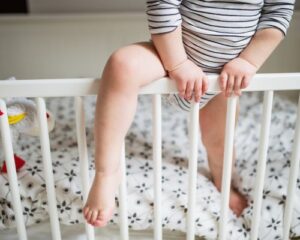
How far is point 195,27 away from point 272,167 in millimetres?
523

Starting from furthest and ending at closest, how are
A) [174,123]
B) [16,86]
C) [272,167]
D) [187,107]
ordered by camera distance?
[174,123] < [272,167] < [187,107] < [16,86]

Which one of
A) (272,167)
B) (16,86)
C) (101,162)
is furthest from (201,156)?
(16,86)

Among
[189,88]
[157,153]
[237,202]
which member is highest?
[189,88]

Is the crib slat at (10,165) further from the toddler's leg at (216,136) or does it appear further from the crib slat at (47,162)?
the toddler's leg at (216,136)

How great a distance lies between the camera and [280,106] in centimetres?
152

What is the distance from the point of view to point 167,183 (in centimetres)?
98

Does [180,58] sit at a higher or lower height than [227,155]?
higher

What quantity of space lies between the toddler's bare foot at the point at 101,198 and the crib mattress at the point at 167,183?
0.18 meters

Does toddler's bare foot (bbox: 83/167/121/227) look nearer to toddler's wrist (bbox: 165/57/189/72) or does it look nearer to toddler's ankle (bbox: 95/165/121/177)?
toddler's ankle (bbox: 95/165/121/177)

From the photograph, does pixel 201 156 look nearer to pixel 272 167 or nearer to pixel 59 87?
pixel 272 167

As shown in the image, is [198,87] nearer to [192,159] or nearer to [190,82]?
[190,82]

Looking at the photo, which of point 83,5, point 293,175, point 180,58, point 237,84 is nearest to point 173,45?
point 180,58

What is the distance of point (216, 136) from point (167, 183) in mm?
182

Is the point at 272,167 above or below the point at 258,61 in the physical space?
below
